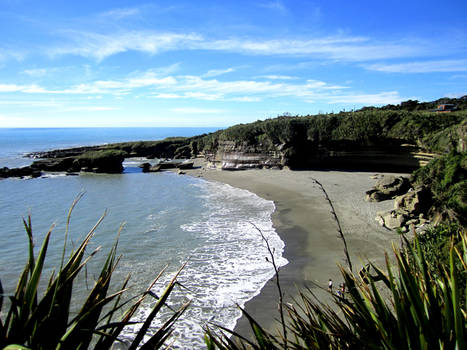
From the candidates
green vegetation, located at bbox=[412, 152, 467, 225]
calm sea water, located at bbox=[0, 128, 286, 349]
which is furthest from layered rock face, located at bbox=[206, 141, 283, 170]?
green vegetation, located at bbox=[412, 152, 467, 225]

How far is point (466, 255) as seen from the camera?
2488 mm

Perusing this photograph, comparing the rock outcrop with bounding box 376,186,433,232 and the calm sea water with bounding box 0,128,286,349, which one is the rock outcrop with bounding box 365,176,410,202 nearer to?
the rock outcrop with bounding box 376,186,433,232

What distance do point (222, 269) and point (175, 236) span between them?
12.7 feet

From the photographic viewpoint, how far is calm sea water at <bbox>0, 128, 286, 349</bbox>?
837 cm

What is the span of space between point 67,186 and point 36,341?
95.2 feet

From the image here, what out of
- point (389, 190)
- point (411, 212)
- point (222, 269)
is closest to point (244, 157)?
point (389, 190)

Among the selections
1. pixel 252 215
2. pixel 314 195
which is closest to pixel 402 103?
pixel 314 195

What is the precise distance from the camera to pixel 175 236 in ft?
43.4

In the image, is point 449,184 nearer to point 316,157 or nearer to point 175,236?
point 175,236

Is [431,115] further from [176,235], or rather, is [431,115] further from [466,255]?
[466,255]

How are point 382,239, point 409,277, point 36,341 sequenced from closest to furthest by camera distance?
point 36,341 → point 409,277 → point 382,239

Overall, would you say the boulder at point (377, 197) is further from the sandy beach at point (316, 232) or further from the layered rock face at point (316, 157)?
the layered rock face at point (316, 157)

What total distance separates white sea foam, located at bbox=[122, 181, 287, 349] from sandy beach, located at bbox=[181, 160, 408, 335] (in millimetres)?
445

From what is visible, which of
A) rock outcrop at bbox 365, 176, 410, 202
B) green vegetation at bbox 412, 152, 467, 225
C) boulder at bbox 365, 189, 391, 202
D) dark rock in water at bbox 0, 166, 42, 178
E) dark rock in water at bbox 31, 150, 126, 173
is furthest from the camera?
dark rock in water at bbox 31, 150, 126, 173
